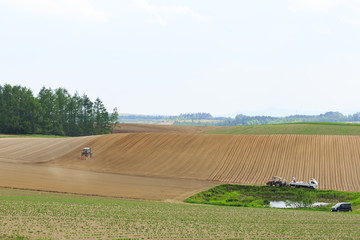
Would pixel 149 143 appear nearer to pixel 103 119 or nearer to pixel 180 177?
pixel 180 177

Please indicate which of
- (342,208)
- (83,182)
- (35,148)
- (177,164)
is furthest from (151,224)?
(35,148)

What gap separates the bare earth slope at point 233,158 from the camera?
50.5 meters

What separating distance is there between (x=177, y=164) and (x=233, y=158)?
27.3 ft

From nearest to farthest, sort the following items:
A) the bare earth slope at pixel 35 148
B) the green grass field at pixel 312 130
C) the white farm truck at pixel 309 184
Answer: the white farm truck at pixel 309 184 → the bare earth slope at pixel 35 148 → the green grass field at pixel 312 130

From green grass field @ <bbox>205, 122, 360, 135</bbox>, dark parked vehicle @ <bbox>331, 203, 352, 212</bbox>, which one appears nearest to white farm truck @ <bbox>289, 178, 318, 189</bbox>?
dark parked vehicle @ <bbox>331, 203, 352, 212</bbox>

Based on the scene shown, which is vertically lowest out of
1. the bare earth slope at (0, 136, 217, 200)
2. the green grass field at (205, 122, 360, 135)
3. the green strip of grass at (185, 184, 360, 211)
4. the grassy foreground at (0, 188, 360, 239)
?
the green strip of grass at (185, 184, 360, 211)

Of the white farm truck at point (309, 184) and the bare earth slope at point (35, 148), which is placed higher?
the bare earth slope at point (35, 148)

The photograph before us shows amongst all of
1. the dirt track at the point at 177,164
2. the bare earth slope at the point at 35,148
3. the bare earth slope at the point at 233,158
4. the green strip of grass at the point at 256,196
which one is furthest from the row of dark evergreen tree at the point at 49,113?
the green strip of grass at the point at 256,196

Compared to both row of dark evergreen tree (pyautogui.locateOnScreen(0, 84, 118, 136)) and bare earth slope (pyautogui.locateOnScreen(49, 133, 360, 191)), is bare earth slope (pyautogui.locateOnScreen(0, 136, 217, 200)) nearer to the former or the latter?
bare earth slope (pyautogui.locateOnScreen(49, 133, 360, 191))

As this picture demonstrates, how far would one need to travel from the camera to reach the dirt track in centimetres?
4628

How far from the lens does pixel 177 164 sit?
190 feet

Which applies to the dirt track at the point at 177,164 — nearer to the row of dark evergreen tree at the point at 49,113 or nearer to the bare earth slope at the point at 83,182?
the bare earth slope at the point at 83,182

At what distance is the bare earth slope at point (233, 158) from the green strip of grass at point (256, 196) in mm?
2927

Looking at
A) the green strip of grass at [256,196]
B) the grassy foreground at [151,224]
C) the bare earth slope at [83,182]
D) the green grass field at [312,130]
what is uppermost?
the green grass field at [312,130]
